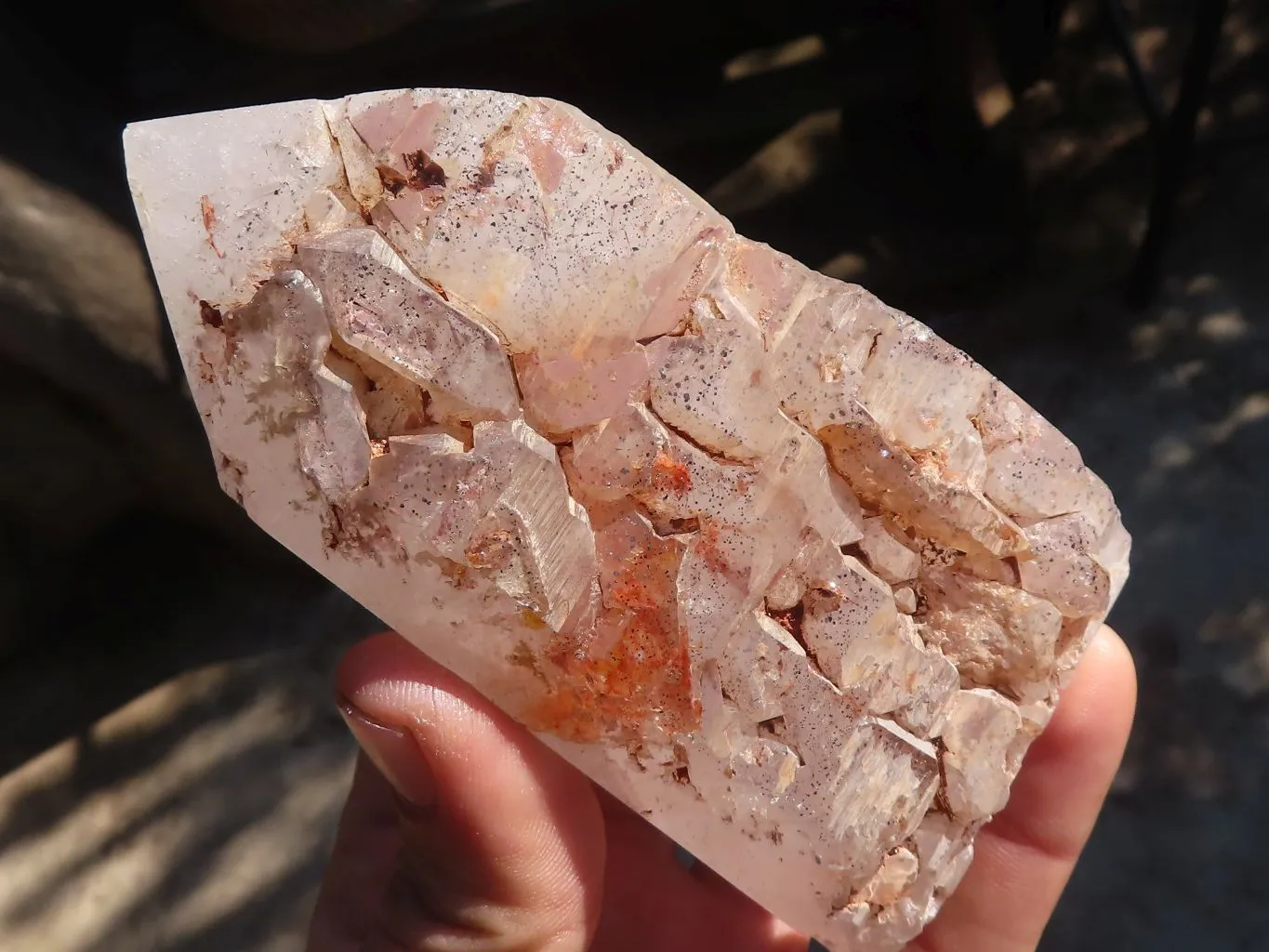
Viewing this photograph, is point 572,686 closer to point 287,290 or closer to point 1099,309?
point 287,290

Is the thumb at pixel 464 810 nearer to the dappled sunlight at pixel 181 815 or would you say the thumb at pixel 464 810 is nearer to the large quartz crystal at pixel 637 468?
the large quartz crystal at pixel 637 468

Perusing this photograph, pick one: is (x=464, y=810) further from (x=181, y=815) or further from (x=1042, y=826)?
(x=181, y=815)

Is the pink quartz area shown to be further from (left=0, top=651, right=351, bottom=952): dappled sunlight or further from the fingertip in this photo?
(left=0, top=651, right=351, bottom=952): dappled sunlight

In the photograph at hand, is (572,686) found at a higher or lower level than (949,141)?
lower

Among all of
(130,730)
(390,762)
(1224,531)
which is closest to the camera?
(390,762)

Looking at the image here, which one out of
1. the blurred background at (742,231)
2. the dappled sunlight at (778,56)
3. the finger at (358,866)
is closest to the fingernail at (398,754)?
the finger at (358,866)

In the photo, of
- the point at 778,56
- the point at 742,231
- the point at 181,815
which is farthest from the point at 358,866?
the point at 778,56

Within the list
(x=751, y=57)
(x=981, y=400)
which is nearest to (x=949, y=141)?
(x=751, y=57)

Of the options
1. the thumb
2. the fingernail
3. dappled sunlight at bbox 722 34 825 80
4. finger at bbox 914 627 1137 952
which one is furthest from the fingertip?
dappled sunlight at bbox 722 34 825 80
